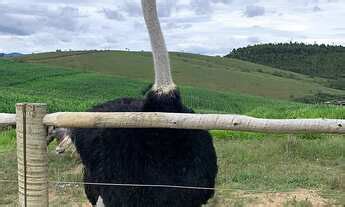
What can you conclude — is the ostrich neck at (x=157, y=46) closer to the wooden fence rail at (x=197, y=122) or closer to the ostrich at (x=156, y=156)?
the ostrich at (x=156, y=156)

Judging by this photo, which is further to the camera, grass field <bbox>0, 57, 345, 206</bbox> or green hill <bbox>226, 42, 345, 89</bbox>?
green hill <bbox>226, 42, 345, 89</bbox>

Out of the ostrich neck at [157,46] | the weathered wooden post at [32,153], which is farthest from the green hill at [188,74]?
the weathered wooden post at [32,153]

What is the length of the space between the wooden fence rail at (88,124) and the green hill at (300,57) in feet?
174

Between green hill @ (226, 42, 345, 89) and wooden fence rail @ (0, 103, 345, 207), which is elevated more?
wooden fence rail @ (0, 103, 345, 207)

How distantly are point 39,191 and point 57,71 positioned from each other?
94.3ft

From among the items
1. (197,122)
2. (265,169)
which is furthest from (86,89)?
(197,122)

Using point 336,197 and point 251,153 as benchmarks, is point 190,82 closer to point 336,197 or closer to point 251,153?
point 251,153

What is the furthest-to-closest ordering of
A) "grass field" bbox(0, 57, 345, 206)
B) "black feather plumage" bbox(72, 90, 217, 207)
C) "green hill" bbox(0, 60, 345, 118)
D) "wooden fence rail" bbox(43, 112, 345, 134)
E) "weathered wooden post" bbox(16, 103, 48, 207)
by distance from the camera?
"green hill" bbox(0, 60, 345, 118) → "grass field" bbox(0, 57, 345, 206) → "black feather plumage" bbox(72, 90, 217, 207) → "weathered wooden post" bbox(16, 103, 48, 207) → "wooden fence rail" bbox(43, 112, 345, 134)

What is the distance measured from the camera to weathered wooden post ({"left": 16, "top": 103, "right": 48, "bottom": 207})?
278cm

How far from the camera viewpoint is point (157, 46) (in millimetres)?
3682

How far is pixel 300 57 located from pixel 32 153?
6249 cm

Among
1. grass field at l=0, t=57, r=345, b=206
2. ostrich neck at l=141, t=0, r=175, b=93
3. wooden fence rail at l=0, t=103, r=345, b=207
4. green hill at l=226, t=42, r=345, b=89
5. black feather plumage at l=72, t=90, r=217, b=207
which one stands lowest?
green hill at l=226, t=42, r=345, b=89

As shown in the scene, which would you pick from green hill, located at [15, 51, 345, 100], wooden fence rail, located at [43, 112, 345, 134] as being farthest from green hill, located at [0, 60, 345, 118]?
wooden fence rail, located at [43, 112, 345, 134]

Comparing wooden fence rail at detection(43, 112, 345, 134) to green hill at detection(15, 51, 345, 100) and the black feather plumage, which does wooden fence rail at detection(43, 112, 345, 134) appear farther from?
green hill at detection(15, 51, 345, 100)
